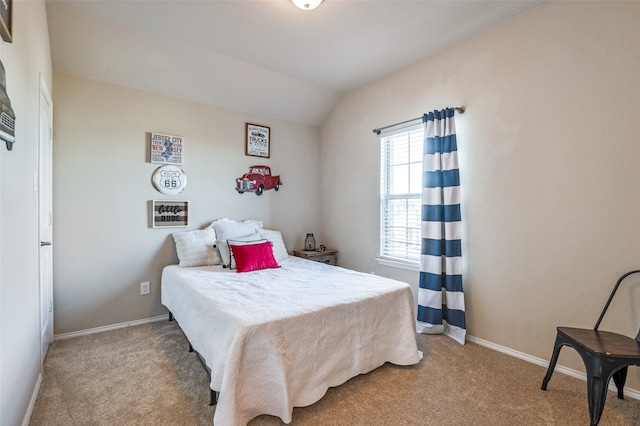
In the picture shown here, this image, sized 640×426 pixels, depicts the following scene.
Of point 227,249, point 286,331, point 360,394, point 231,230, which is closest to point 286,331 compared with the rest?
point 286,331

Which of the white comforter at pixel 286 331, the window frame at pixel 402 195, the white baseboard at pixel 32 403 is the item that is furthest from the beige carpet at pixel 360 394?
the window frame at pixel 402 195

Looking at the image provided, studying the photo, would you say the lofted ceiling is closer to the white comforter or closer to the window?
the window

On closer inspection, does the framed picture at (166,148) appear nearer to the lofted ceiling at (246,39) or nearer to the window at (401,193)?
the lofted ceiling at (246,39)

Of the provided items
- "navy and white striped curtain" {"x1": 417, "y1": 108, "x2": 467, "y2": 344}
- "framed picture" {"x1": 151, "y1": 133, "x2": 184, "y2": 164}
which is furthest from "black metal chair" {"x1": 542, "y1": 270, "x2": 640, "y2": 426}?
"framed picture" {"x1": 151, "y1": 133, "x2": 184, "y2": 164}

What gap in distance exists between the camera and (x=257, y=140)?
370 centimetres

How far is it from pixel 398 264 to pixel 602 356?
1.77 meters

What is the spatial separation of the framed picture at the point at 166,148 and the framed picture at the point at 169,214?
44cm

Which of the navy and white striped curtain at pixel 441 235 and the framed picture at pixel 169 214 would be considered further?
the framed picture at pixel 169 214

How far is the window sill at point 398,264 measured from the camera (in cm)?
304

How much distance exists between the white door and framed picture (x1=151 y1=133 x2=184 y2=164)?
78 cm

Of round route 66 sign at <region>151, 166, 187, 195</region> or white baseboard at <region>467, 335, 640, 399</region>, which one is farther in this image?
round route 66 sign at <region>151, 166, 187, 195</region>

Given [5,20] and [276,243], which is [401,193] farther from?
[5,20]

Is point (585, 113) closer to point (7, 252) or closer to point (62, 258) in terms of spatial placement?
point (7, 252)

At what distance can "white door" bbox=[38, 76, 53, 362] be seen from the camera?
2.04 metres
